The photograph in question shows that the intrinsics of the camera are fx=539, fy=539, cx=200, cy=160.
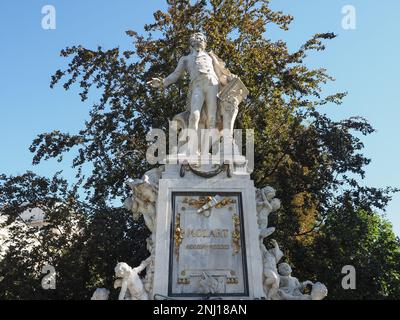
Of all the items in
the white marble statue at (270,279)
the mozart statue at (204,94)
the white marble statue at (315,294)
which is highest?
the mozart statue at (204,94)

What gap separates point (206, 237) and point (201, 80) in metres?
3.42

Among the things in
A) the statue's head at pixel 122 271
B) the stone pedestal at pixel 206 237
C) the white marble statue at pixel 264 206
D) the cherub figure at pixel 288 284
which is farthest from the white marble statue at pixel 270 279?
the statue's head at pixel 122 271

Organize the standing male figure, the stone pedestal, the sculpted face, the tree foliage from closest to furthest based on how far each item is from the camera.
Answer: the sculpted face, the stone pedestal, the standing male figure, the tree foliage

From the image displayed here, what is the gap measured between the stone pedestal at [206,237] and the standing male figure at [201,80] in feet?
4.52

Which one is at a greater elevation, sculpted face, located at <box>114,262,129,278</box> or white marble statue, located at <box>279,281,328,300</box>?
sculpted face, located at <box>114,262,129,278</box>

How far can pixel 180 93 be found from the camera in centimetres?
1881

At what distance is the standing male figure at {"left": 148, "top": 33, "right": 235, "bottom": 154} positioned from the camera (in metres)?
11.0

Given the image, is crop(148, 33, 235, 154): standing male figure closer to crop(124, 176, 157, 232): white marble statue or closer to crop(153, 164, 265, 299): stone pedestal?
crop(153, 164, 265, 299): stone pedestal

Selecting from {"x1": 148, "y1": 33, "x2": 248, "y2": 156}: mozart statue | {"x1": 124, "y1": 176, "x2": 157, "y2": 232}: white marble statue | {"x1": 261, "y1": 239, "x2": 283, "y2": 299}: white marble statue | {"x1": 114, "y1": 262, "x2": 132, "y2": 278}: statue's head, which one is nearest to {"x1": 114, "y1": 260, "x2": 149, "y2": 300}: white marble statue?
{"x1": 114, "y1": 262, "x2": 132, "y2": 278}: statue's head

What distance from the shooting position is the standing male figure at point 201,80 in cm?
1098

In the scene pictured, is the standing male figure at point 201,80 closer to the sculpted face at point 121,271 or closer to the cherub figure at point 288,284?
the cherub figure at point 288,284

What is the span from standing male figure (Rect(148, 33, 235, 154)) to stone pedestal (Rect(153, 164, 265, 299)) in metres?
1.38
